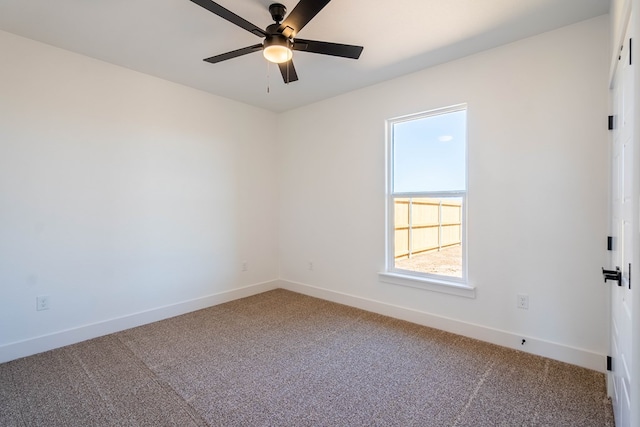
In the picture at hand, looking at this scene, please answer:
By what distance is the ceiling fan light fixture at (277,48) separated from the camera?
1994 millimetres

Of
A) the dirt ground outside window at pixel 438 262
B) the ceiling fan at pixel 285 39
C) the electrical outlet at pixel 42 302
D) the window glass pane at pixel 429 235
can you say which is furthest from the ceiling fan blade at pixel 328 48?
the electrical outlet at pixel 42 302

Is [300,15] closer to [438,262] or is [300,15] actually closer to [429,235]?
[429,235]

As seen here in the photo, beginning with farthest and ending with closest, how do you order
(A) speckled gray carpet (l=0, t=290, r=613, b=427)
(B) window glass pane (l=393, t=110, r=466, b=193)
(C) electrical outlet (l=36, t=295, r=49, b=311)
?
(B) window glass pane (l=393, t=110, r=466, b=193) < (C) electrical outlet (l=36, t=295, r=49, b=311) < (A) speckled gray carpet (l=0, t=290, r=613, b=427)

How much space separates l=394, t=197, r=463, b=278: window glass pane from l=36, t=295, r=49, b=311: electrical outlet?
11.1 ft

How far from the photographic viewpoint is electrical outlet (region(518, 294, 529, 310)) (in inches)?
99.5

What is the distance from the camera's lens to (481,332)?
276cm

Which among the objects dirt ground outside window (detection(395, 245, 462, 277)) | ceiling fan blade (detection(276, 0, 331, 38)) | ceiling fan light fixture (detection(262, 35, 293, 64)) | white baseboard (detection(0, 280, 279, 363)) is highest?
ceiling fan blade (detection(276, 0, 331, 38))

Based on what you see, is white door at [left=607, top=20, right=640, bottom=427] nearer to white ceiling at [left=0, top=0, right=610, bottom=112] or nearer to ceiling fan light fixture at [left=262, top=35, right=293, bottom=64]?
white ceiling at [left=0, top=0, right=610, bottom=112]

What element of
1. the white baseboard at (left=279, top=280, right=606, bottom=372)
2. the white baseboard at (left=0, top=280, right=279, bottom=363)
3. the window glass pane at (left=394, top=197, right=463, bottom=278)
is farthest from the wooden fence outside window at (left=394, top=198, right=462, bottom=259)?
the white baseboard at (left=0, top=280, right=279, bottom=363)

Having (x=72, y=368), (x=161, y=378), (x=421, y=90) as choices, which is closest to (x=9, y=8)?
(x=72, y=368)

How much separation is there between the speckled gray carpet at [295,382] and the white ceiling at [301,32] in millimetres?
2640

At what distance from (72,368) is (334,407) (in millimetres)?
2046

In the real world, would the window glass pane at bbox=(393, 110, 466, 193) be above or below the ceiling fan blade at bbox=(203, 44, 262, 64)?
below

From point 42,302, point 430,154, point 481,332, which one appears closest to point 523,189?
point 430,154
